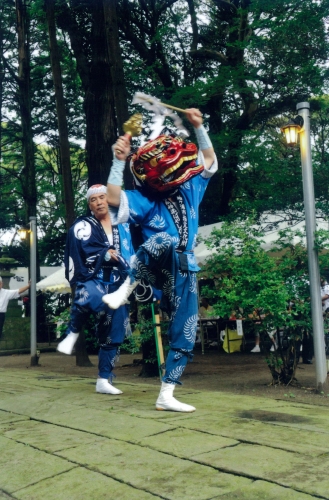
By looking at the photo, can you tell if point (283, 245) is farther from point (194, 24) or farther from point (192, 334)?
point (194, 24)

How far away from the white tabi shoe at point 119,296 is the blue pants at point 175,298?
7 centimetres

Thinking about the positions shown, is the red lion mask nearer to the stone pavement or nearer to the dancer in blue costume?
the dancer in blue costume

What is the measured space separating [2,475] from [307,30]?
33.8 feet

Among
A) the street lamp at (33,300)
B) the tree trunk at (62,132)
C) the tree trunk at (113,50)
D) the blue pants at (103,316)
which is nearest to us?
the blue pants at (103,316)

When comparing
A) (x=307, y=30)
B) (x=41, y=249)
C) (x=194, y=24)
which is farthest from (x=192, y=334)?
(x=41, y=249)

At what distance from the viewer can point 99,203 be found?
527cm

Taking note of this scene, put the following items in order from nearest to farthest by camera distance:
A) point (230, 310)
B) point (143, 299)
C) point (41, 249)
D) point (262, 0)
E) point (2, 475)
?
point (2, 475), point (143, 299), point (230, 310), point (262, 0), point (41, 249)

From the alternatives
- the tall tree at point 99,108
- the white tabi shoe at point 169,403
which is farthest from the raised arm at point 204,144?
the tall tree at point 99,108

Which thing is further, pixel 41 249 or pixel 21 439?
pixel 41 249

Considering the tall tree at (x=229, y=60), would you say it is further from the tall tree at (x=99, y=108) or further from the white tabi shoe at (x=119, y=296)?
the white tabi shoe at (x=119, y=296)

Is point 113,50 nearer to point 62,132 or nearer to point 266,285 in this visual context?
point 62,132

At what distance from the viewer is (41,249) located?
21.5 meters

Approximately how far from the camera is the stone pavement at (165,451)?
2.38m

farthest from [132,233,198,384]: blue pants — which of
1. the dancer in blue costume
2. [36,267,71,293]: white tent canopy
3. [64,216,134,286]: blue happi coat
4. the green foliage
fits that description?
[36,267,71,293]: white tent canopy
